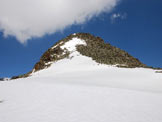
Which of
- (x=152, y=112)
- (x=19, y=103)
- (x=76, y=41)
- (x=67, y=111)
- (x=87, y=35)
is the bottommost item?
(x=152, y=112)

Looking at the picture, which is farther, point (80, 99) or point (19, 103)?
point (80, 99)

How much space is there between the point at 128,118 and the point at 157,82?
40.9 ft

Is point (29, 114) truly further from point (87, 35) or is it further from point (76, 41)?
point (87, 35)

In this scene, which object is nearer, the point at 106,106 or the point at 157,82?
the point at 106,106

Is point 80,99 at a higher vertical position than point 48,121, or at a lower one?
higher

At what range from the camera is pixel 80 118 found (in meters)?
6.26

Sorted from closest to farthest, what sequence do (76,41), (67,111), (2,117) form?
(2,117) → (67,111) → (76,41)

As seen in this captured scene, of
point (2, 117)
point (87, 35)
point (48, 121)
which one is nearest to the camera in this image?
point (48, 121)

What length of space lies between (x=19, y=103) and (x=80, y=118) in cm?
426

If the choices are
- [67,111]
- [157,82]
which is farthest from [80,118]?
[157,82]

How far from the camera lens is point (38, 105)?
8.05 meters

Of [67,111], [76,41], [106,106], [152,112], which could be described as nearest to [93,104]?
[106,106]

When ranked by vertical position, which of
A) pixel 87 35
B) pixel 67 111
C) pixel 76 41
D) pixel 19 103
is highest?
pixel 87 35

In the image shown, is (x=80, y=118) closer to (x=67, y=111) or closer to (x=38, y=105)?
(x=67, y=111)
